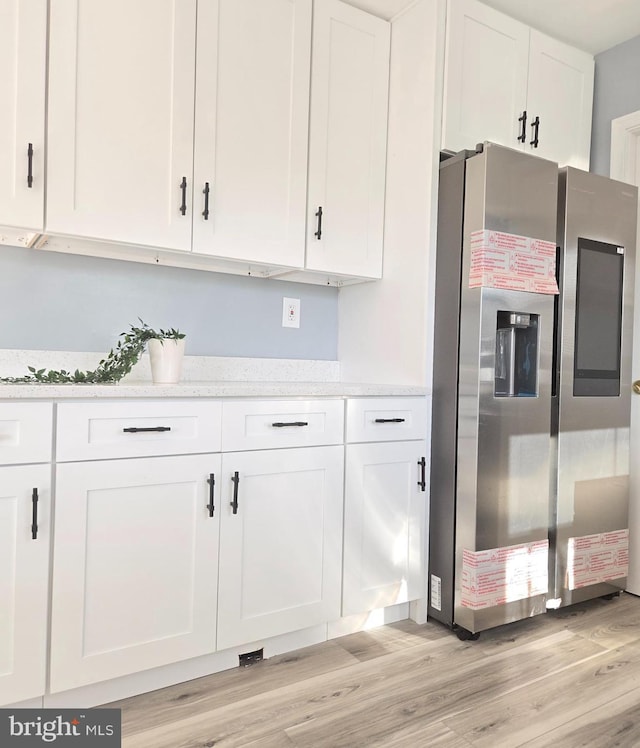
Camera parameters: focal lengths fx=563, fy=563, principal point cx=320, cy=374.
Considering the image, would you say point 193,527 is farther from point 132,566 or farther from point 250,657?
point 250,657

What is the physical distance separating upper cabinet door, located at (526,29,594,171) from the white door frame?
13 centimetres

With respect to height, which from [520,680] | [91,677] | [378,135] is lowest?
[520,680]

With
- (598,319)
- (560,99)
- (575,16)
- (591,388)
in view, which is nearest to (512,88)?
(560,99)

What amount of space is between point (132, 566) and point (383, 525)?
91 cm

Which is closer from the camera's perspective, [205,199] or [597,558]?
[205,199]

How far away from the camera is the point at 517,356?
7.09 ft

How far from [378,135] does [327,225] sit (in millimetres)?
Answer: 475

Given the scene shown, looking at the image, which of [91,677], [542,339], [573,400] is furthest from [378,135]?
[91,677]

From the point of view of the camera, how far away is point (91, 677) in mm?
1526

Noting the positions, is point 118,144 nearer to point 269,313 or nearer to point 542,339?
point 269,313

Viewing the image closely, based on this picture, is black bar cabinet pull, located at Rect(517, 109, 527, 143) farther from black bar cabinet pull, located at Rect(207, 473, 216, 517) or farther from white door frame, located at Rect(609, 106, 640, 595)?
black bar cabinet pull, located at Rect(207, 473, 216, 517)

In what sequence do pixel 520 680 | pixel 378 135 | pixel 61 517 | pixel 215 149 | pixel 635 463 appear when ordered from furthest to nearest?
1. pixel 635 463
2. pixel 378 135
3. pixel 215 149
4. pixel 520 680
5. pixel 61 517

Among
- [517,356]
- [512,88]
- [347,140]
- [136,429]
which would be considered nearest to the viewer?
[136,429]

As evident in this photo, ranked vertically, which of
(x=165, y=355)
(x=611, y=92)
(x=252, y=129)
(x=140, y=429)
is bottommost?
(x=140, y=429)
